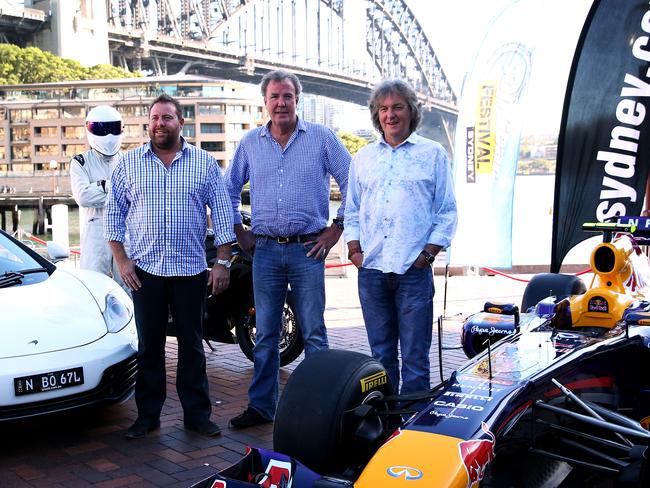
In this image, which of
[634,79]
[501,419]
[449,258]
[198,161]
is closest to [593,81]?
[634,79]

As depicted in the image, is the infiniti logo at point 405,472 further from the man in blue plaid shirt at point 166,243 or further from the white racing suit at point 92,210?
the white racing suit at point 92,210

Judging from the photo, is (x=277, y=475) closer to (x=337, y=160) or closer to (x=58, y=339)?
(x=58, y=339)

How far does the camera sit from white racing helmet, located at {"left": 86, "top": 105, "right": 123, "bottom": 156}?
5738mm

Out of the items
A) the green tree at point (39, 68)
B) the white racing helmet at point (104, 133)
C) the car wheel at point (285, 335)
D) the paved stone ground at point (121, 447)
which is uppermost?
the green tree at point (39, 68)

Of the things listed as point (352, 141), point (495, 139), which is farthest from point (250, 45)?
point (495, 139)

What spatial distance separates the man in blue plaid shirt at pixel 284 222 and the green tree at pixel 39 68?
8577 centimetres

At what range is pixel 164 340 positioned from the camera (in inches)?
165

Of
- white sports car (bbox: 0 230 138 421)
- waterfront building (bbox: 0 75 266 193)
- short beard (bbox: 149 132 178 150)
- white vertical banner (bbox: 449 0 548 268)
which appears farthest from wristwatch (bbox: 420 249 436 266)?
waterfront building (bbox: 0 75 266 193)

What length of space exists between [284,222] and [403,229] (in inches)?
31.5

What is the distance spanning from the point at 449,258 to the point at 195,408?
577cm

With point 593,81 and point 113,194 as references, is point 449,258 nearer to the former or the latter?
point 593,81

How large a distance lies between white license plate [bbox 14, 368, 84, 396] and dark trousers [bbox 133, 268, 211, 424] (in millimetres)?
337

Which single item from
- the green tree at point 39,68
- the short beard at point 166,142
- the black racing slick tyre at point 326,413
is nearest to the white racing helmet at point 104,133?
the short beard at point 166,142

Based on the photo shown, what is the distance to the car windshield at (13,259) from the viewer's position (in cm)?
460
